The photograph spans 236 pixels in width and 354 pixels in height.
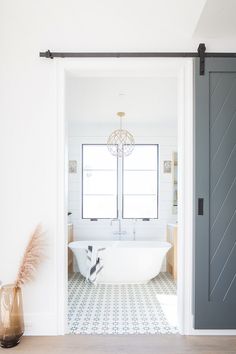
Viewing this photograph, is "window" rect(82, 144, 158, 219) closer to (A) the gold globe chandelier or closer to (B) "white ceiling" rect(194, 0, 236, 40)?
(A) the gold globe chandelier

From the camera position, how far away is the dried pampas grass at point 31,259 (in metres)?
2.36

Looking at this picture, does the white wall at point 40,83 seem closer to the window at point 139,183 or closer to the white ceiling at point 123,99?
the white ceiling at point 123,99

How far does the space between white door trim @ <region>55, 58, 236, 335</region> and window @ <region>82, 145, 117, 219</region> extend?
9.81 feet

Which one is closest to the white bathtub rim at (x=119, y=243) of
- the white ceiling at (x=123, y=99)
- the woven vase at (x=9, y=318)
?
the white ceiling at (x=123, y=99)

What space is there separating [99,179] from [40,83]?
3.17 metres

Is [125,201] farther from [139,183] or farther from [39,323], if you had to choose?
[39,323]

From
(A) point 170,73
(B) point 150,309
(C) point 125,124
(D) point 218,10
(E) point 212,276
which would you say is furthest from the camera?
(C) point 125,124

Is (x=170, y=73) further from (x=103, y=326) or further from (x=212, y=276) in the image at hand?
(x=103, y=326)

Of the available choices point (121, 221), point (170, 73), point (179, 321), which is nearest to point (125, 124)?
point (121, 221)

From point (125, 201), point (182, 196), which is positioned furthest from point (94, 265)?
point (182, 196)

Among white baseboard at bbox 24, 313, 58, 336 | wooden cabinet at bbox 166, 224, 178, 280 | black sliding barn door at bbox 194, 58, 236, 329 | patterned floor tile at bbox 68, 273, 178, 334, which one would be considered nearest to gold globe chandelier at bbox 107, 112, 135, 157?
wooden cabinet at bbox 166, 224, 178, 280

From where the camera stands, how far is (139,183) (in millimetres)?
5520

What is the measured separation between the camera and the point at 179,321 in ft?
8.44

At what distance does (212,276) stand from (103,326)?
3.79 ft
